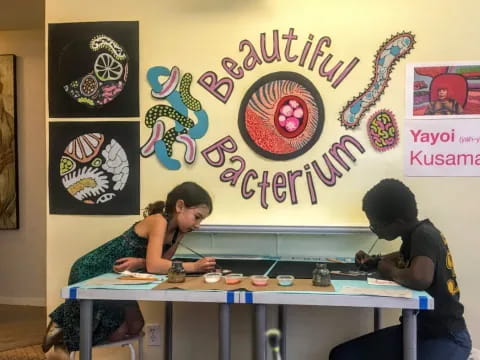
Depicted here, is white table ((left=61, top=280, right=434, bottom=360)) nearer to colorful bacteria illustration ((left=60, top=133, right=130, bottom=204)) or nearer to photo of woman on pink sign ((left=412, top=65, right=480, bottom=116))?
colorful bacteria illustration ((left=60, top=133, right=130, bottom=204))

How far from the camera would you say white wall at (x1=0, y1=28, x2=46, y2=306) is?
448cm

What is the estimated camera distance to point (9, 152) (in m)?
4.48

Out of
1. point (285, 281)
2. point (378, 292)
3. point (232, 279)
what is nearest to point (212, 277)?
point (232, 279)

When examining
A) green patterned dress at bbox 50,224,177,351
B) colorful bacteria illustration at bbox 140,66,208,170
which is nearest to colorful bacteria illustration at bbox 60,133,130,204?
colorful bacteria illustration at bbox 140,66,208,170

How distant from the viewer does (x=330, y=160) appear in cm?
293

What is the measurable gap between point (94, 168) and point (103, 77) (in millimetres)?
515

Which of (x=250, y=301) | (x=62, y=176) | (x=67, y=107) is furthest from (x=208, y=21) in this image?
(x=250, y=301)

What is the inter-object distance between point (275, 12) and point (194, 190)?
3.53ft

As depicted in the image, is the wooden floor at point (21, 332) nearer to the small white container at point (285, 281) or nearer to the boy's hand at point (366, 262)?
the small white container at point (285, 281)

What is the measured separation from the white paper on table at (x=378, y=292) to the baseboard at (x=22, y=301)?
325 cm

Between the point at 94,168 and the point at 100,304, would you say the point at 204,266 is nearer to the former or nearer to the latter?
the point at 100,304

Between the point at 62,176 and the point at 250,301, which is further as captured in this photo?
the point at 62,176

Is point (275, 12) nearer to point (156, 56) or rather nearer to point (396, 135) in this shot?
point (156, 56)

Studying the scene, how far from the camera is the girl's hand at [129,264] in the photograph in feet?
8.04
